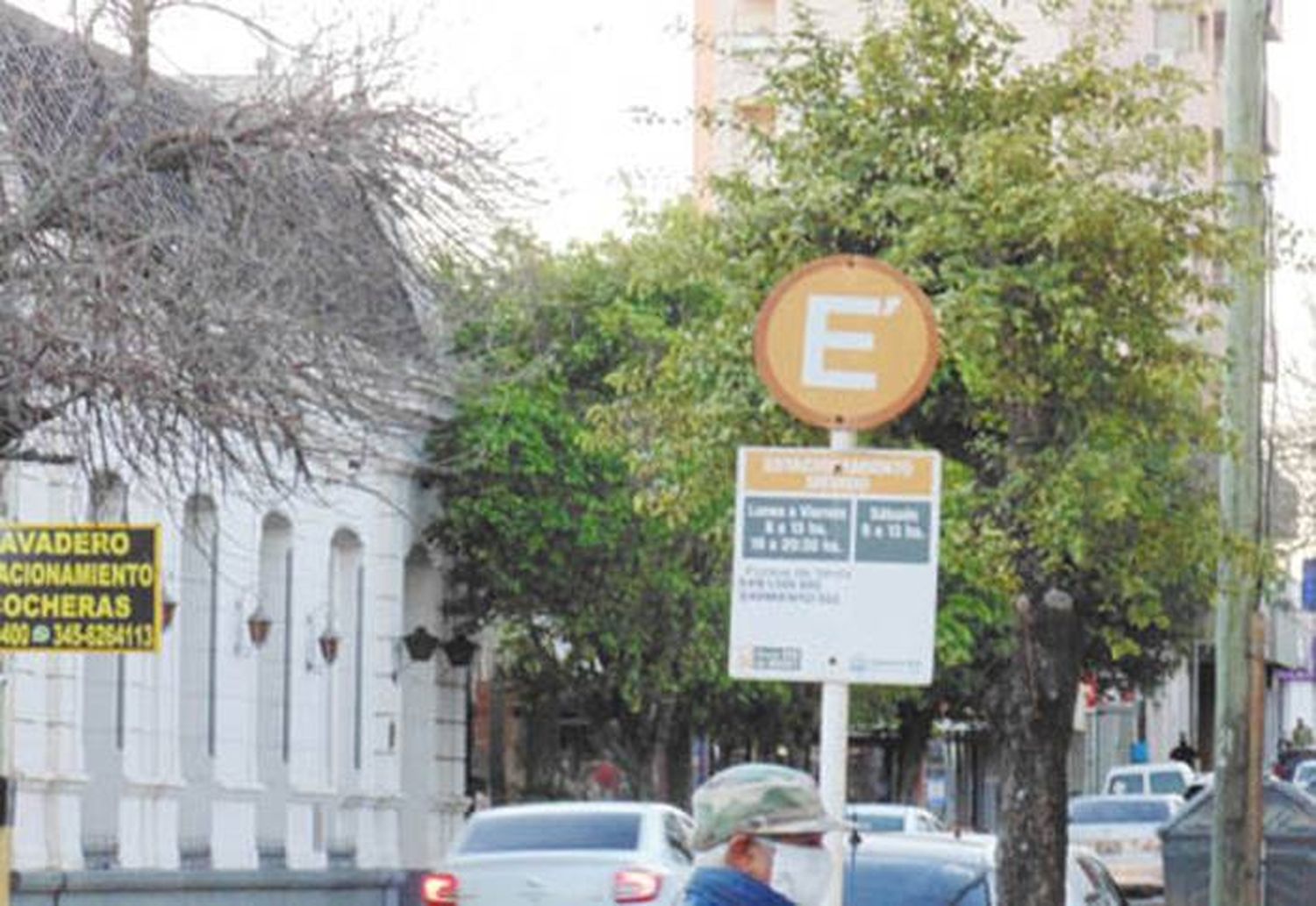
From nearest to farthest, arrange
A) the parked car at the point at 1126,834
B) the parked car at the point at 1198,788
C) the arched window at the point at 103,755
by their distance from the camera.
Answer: the parked car at the point at 1198,788
the arched window at the point at 103,755
the parked car at the point at 1126,834

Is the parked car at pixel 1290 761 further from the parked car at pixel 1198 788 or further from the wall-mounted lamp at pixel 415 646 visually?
the wall-mounted lamp at pixel 415 646

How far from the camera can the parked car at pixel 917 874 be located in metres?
19.8

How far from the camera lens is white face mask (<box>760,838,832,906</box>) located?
8.80 metres

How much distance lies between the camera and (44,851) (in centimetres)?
3397

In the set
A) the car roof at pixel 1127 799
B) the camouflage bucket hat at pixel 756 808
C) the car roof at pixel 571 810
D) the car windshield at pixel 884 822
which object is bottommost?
the car roof at pixel 1127 799

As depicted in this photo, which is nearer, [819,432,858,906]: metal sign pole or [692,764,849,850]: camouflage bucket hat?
[692,764,849,850]: camouflage bucket hat

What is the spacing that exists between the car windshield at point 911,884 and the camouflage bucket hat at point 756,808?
10.9 metres

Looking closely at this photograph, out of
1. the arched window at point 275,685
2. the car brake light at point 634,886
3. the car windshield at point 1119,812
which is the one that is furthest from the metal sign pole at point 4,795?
the car windshield at point 1119,812

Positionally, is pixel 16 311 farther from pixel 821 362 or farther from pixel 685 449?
pixel 821 362

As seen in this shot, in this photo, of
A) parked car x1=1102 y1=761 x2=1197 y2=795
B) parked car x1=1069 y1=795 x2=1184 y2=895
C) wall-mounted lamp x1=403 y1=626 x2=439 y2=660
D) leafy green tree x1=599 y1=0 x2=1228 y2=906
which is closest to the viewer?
leafy green tree x1=599 y1=0 x2=1228 y2=906

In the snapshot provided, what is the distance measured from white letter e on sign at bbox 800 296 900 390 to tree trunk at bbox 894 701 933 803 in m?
46.2

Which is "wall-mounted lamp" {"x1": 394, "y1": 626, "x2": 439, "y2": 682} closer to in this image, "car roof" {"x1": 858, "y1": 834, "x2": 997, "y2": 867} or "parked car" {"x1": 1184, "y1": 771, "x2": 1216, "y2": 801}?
"parked car" {"x1": 1184, "y1": 771, "x2": 1216, "y2": 801}

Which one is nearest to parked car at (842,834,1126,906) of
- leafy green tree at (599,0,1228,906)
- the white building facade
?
leafy green tree at (599,0,1228,906)

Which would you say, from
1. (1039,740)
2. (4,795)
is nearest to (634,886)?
(1039,740)
